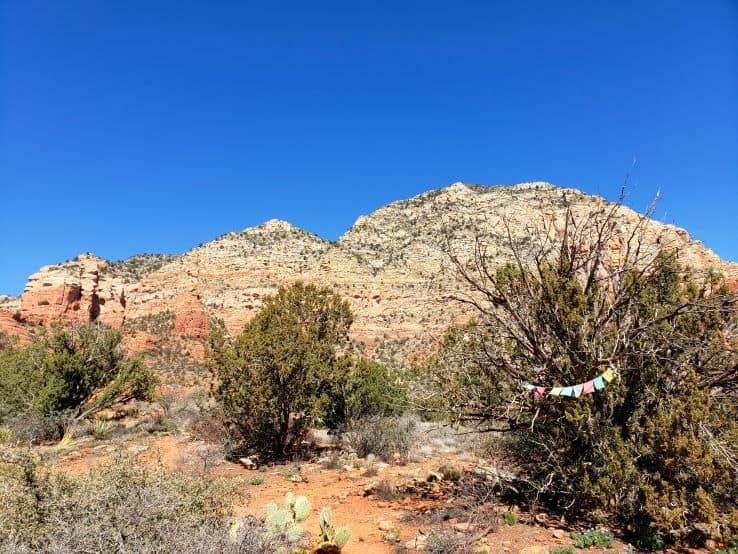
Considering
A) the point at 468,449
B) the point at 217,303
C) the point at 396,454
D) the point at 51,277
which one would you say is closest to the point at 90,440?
the point at 396,454

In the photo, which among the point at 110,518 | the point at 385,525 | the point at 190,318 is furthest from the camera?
the point at 190,318

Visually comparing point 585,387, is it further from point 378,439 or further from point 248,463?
point 248,463

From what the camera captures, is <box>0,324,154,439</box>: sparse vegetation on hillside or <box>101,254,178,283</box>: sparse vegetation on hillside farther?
<box>101,254,178,283</box>: sparse vegetation on hillside

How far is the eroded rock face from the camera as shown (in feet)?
135

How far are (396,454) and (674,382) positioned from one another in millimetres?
7367

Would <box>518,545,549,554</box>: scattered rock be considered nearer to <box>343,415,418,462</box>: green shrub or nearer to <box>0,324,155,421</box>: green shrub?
<box>343,415,418,462</box>: green shrub

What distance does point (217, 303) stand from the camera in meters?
46.1

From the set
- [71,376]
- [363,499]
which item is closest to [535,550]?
[363,499]

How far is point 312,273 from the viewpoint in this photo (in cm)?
4584

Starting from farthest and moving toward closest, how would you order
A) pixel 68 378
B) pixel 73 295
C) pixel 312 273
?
pixel 312 273, pixel 73 295, pixel 68 378

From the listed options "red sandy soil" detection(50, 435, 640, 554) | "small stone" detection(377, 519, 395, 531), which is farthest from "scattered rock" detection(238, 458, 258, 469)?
"small stone" detection(377, 519, 395, 531)

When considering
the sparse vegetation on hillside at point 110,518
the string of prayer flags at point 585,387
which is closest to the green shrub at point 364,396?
the string of prayer flags at point 585,387

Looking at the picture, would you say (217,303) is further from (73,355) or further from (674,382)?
(674,382)

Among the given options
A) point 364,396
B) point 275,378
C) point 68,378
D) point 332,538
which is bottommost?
point 332,538
